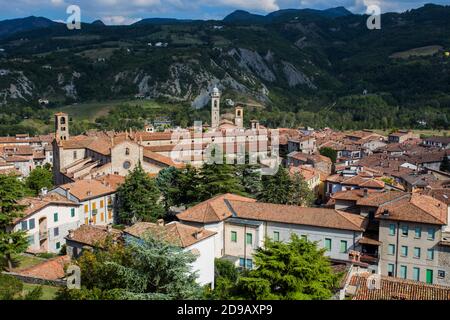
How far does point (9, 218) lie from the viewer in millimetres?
28703

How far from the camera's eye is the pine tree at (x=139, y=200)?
3897cm

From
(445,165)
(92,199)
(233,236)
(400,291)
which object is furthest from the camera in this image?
(445,165)

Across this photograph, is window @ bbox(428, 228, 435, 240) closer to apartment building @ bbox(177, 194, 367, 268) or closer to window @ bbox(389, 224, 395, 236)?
window @ bbox(389, 224, 395, 236)

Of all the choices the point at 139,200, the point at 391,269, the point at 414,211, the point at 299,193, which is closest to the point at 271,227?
the point at 391,269

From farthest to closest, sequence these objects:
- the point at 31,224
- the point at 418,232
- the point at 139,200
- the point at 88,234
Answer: the point at 139,200 → the point at 31,224 → the point at 88,234 → the point at 418,232

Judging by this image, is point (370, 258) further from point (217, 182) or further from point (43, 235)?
point (43, 235)

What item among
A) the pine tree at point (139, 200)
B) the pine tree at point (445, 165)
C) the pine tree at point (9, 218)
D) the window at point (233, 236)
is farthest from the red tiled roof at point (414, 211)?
the pine tree at point (445, 165)

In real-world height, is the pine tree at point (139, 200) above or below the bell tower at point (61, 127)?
below

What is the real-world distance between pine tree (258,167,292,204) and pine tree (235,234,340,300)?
23.2m

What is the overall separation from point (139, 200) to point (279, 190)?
1166 cm

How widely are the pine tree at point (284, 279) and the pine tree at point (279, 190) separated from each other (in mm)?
23245

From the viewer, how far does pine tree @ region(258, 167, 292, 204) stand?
133ft

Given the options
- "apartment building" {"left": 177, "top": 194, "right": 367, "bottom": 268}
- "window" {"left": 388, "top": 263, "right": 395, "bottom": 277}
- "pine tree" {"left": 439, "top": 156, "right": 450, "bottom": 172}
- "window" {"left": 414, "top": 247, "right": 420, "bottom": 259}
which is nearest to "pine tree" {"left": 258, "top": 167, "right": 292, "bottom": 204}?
"apartment building" {"left": 177, "top": 194, "right": 367, "bottom": 268}

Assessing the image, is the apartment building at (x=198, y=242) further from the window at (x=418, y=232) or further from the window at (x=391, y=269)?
the window at (x=418, y=232)
